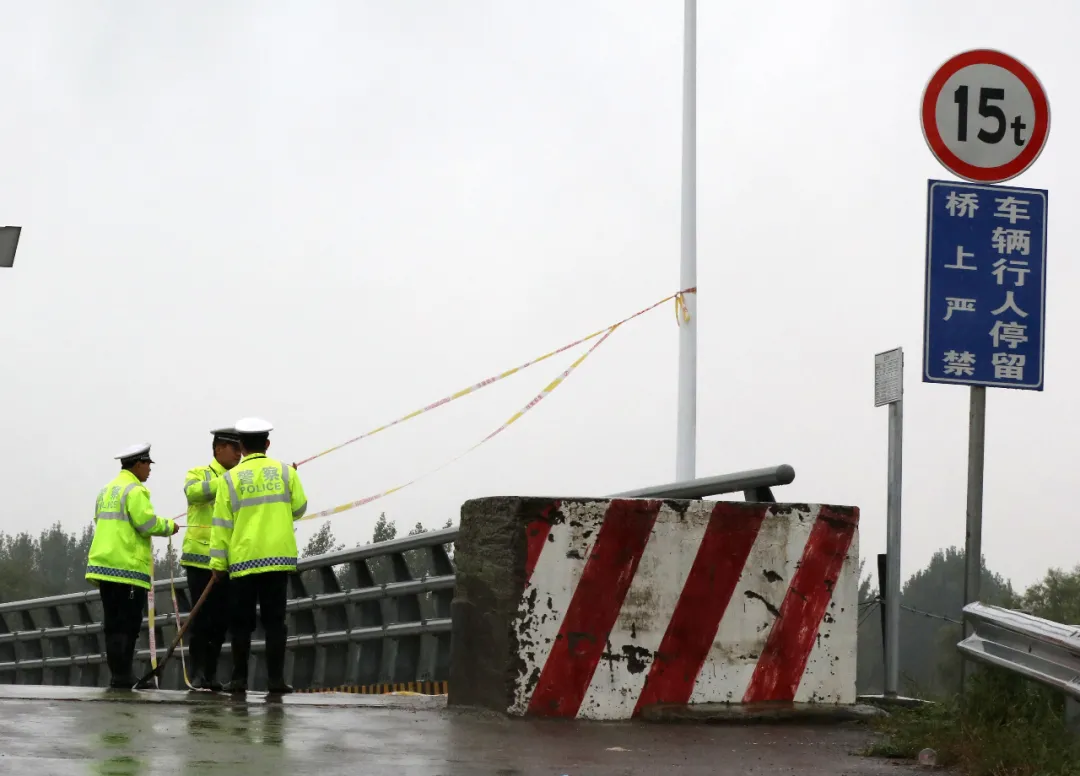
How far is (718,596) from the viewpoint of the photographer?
8227 millimetres

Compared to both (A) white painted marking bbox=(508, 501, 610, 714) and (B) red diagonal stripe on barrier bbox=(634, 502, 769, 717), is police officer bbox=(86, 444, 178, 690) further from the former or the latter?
(B) red diagonal stripe on barrier bbox=(634, 502, 769, 717)

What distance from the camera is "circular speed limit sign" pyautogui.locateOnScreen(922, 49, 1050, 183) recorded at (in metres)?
8.23

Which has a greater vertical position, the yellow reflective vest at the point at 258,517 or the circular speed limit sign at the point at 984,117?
the circular speed limit sign at the point at 984,117

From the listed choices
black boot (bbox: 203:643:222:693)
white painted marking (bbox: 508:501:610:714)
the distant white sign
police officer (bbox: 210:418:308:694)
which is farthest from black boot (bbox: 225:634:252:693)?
the distant white sign

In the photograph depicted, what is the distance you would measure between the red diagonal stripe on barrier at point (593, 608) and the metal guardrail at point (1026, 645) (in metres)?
1.47

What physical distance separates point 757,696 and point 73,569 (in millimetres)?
173496

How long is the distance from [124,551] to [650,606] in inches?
218

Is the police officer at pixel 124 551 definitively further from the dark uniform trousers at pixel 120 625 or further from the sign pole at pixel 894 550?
the sign pole at pixel 894 550

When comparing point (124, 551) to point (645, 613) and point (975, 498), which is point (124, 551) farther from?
point (975, 498)

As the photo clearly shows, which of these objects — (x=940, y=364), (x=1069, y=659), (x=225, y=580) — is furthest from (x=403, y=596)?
(x=1069, y=659)

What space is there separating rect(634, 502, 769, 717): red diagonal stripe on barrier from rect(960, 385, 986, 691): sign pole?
3.01 feet

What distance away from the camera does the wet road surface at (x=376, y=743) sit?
617 centimetres

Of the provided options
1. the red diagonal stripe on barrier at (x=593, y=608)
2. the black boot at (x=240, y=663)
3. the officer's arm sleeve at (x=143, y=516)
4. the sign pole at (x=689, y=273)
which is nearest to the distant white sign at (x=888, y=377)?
the red diagonal stripe on barrier at (x=593, y=608)

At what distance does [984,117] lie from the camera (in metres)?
8.25
